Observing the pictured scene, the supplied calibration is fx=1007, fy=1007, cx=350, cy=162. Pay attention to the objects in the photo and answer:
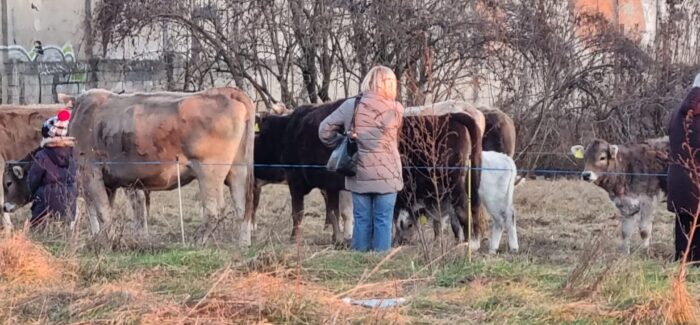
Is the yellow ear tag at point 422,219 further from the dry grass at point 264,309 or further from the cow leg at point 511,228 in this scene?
the dry grass at point 264,309

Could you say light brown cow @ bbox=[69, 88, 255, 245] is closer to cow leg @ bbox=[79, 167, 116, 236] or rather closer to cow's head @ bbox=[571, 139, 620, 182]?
cow leg @ bbox=[79, 167, 116, 236]

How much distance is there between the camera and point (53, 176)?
11.0 m

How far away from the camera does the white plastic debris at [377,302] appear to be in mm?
5675

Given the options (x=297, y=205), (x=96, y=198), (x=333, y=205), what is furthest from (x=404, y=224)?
(x=96, y=198)

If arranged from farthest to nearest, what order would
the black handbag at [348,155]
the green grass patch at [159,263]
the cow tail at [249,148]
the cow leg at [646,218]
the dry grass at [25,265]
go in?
the cow leg at [646,218], the cow tail at [249,148], the black handbag at [348,155], the green grass patch at [159,263], the dry grass at [25,265]

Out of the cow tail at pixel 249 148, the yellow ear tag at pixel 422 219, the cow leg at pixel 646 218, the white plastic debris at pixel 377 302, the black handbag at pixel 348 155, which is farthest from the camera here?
the cow leg at pixel 646 218

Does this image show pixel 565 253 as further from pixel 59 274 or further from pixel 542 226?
pixel 59 274

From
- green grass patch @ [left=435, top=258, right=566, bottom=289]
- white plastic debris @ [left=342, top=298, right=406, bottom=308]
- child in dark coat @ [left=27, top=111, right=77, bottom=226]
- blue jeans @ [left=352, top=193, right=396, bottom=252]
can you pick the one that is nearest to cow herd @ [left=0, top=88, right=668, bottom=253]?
child in dark coat @ [left=27, top=111, right=77, bottom=226]

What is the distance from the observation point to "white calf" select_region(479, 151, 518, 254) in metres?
10.8

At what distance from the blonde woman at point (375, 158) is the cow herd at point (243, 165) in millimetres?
780

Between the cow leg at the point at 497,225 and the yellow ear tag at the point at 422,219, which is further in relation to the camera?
the yellow ear tag at the point at 422,219

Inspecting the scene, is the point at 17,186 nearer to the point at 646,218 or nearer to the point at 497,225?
the point at 497,225

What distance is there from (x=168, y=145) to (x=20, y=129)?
4.46 m

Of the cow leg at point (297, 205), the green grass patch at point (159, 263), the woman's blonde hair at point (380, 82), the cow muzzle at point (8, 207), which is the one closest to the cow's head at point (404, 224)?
the cow leg at point (297, 205)
